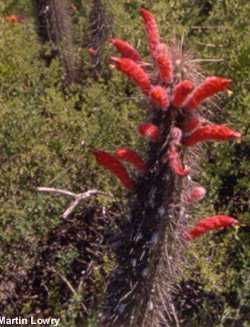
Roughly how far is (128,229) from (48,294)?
194 centimetres

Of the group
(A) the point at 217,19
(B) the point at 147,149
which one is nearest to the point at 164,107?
(B) the point at 147,149

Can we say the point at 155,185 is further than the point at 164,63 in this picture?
Yes

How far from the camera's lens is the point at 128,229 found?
3775 mm

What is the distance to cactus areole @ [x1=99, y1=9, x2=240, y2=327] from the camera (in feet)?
11.2

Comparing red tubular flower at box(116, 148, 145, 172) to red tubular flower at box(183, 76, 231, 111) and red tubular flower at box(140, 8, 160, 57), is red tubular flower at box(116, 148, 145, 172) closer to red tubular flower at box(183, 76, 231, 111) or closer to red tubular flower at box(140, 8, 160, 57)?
red tubular flower at box(183, 76, 231, 111)

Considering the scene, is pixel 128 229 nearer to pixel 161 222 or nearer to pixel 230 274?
pixel 161 222

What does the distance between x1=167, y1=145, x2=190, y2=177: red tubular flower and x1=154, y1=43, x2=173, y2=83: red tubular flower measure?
12.8 inches

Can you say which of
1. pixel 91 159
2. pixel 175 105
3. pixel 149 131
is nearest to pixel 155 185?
pixel 149 131

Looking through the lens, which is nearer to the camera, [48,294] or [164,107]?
[164,107]

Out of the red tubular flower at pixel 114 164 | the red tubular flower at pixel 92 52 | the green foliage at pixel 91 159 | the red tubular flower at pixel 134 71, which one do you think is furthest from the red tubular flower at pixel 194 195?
the red tubular flower at pixel 92 52

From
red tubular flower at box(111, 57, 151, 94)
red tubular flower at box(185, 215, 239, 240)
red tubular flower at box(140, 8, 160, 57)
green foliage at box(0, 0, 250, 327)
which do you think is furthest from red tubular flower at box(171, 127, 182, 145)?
green foliage at box(0, 0, 250, 327)

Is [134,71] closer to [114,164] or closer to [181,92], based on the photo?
[181,92]

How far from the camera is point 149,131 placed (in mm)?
3410

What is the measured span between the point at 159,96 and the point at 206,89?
0.22m
